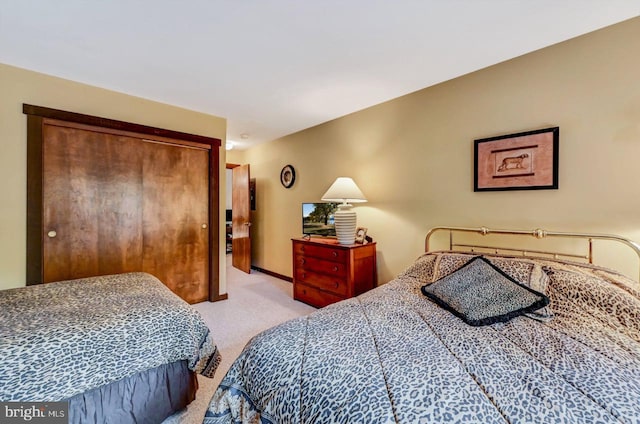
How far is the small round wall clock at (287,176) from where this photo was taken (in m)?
4.46

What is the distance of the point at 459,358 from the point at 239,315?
258 centimetres

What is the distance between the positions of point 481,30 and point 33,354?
10.3ft

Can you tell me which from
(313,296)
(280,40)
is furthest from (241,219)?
(280,40)

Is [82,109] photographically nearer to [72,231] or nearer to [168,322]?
[72,231]

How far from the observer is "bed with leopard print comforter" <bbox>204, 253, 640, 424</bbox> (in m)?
0.82

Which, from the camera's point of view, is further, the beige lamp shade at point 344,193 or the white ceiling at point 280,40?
the beige lamp shade at point 344,193

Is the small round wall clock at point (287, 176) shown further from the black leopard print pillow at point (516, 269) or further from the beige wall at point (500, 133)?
the black leopard print pillow at point (516, 269)

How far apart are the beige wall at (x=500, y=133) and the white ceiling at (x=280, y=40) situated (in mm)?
191

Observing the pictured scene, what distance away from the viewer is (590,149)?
1.97m

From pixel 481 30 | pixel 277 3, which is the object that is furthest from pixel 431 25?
pixel 277 3

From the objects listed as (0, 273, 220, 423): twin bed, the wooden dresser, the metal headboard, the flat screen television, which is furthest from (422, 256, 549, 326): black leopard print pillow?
the flat screen television

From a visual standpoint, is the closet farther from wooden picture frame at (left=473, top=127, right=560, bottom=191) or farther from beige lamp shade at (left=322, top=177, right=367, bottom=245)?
wooden picture frame at (left=473, top=127, right=560, bottom=191)

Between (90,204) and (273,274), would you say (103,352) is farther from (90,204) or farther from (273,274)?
(273,274)

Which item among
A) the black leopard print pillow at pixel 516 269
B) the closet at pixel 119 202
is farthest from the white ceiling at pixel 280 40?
the black leopard print pillow at pixel 516 269
